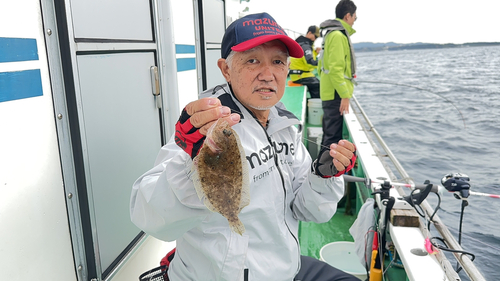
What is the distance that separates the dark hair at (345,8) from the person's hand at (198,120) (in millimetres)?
5436

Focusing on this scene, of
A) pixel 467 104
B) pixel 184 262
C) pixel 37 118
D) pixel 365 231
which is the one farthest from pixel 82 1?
pixel 467 104

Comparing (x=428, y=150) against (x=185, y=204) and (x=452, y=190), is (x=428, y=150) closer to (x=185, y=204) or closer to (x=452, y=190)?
(x=452, y=190)

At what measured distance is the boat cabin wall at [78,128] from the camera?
1406 millimetres

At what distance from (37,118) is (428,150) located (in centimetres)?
1437

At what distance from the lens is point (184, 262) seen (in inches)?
75.9

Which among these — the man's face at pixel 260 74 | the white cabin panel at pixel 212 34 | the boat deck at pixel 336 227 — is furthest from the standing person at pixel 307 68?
the man's face at pixel 260 74

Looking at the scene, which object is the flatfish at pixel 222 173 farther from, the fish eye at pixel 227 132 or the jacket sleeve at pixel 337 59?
the jacket sleeve at pixel 337 59

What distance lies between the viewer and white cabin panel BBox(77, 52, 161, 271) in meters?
1.93

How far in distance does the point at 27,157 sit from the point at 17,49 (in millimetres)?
452

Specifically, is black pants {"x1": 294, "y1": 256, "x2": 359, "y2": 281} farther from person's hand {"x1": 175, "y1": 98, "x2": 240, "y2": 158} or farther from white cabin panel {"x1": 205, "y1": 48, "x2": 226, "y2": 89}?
white cabin panel {"x1": 205, "y1": 48, "x2": 226, "y2": 89}

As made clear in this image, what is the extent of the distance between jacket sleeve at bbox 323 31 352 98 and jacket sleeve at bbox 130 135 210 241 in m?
4.66

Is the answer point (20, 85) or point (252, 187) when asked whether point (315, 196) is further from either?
point (20, 85)

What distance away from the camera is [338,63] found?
225 inches

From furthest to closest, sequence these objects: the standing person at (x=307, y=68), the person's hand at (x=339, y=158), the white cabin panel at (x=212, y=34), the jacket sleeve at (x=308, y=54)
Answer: the standing person at (x=307, y=68)
the jacket sleeve at (x=308, y=54)
the white cabin panel at (x=212, y=34)
the person's hand at (x=339, y=158)
